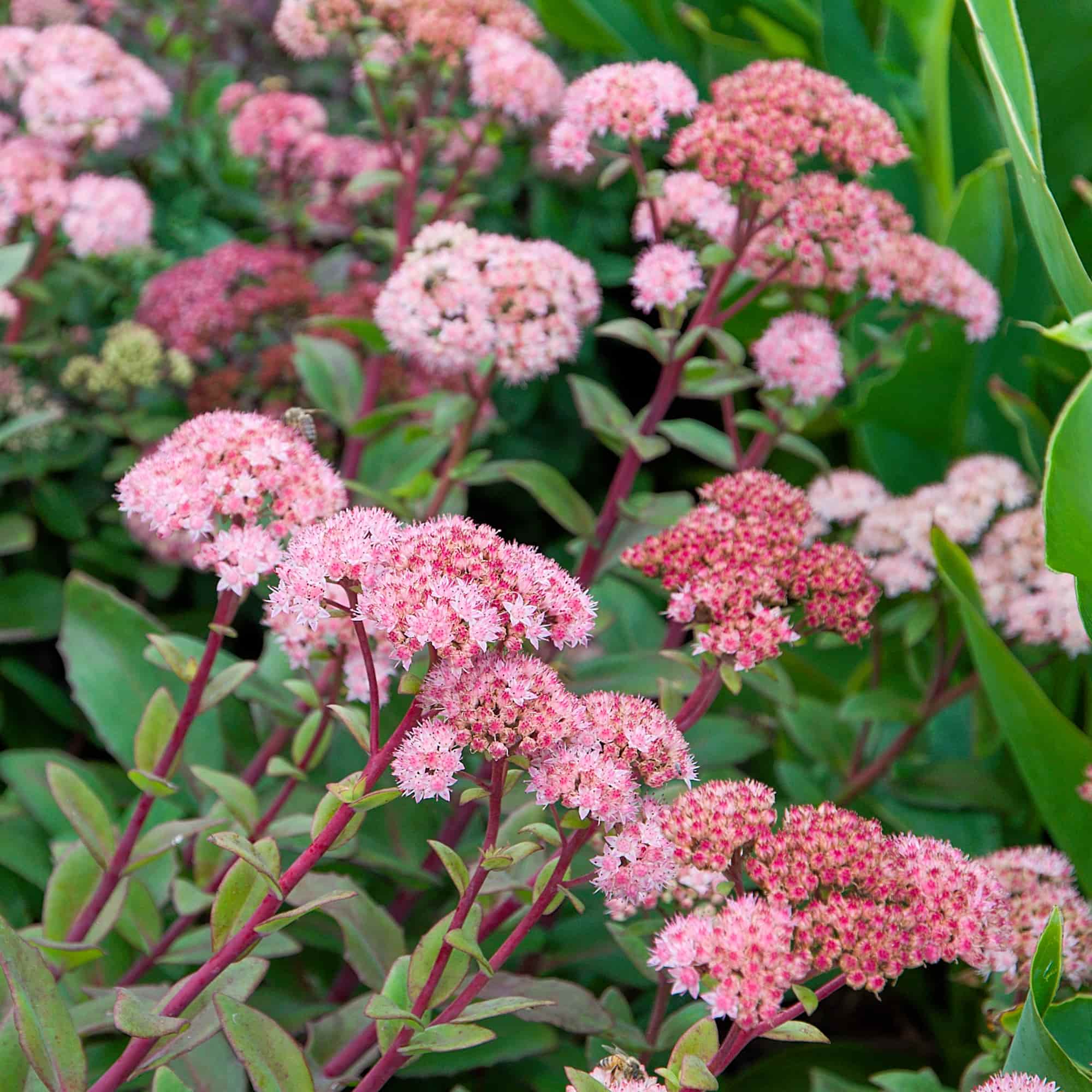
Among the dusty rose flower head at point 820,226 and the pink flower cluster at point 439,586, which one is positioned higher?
the dusty rose flower head at point 820,226

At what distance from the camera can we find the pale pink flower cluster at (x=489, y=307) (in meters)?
1.18

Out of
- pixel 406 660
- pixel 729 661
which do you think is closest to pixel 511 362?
pixel 729 661

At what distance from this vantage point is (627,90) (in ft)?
3.95

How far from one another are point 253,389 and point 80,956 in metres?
0.85

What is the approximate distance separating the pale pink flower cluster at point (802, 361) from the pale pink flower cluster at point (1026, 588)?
10.0 inches

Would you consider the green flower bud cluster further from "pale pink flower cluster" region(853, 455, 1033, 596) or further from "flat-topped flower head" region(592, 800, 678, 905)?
"flat-topped flower head" region(592, 800, 678, 905)

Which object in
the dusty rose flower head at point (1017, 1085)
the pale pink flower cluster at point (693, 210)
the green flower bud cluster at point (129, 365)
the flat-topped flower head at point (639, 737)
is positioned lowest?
the green flower bud cluster at point (129, 365)

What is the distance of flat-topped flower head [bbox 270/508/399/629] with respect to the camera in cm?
73

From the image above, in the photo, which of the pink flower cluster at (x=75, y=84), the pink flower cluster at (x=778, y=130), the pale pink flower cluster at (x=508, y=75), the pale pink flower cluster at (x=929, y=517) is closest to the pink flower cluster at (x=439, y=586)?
the pink flower cluster at (x=778, y=130)

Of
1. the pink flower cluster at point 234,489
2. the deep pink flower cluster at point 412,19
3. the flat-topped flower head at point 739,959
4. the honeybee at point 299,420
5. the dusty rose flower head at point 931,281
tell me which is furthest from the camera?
the deep pink flower cluster at point 412,19

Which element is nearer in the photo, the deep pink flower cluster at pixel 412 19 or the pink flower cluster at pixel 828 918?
the pink flower cluster at pixel 828 918

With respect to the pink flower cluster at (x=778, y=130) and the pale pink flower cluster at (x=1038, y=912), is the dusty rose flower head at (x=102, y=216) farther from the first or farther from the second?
the pale pink flower cluster at (x=1038, y=912)

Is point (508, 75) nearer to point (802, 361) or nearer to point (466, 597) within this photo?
point (802, 361)

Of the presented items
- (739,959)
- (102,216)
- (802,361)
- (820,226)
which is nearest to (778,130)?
(820,226)
